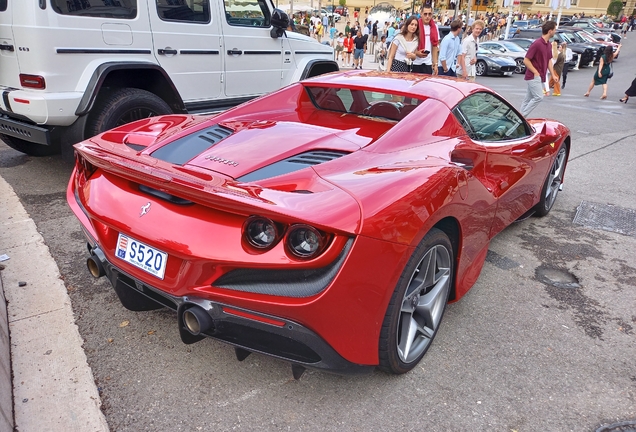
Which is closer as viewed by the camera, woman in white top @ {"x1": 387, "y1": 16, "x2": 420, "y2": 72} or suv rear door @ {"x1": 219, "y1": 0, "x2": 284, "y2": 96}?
suv rear door @ {"x1": 219, "y1": 0, "x2": 284, "y2": 96}

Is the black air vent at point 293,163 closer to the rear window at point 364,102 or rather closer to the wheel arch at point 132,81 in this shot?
the rear window at point 364,102

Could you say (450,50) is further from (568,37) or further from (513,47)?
(568,37)

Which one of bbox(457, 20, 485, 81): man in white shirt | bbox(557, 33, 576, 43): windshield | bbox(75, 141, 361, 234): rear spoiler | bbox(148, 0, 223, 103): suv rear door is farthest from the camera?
bbox(557, 33, 576, 43): windshield

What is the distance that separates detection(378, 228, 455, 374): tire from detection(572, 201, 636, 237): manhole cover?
2781 mm

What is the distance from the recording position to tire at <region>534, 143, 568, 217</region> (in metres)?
4.55

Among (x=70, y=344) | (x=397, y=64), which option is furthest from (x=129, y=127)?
(x=397, y=64)

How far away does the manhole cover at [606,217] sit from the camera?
4676mm

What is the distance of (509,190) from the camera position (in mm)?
3338

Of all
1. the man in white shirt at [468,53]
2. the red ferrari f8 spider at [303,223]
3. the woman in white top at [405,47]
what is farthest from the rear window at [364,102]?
the man in white shirt at [468,53]

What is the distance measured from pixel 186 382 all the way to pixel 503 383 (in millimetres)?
1569

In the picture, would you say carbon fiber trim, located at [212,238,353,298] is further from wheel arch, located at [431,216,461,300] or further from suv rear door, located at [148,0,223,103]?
suv rear door, located at [148,0,223,103]

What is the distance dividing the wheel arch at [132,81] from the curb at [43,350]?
1.48 metres

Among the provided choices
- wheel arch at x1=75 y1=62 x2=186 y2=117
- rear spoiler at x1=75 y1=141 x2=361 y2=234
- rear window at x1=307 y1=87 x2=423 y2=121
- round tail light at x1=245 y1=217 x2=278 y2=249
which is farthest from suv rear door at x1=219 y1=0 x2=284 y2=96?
round tail light at x1=245 y1=217 x2=278 y2=249

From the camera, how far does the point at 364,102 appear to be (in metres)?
3.34
